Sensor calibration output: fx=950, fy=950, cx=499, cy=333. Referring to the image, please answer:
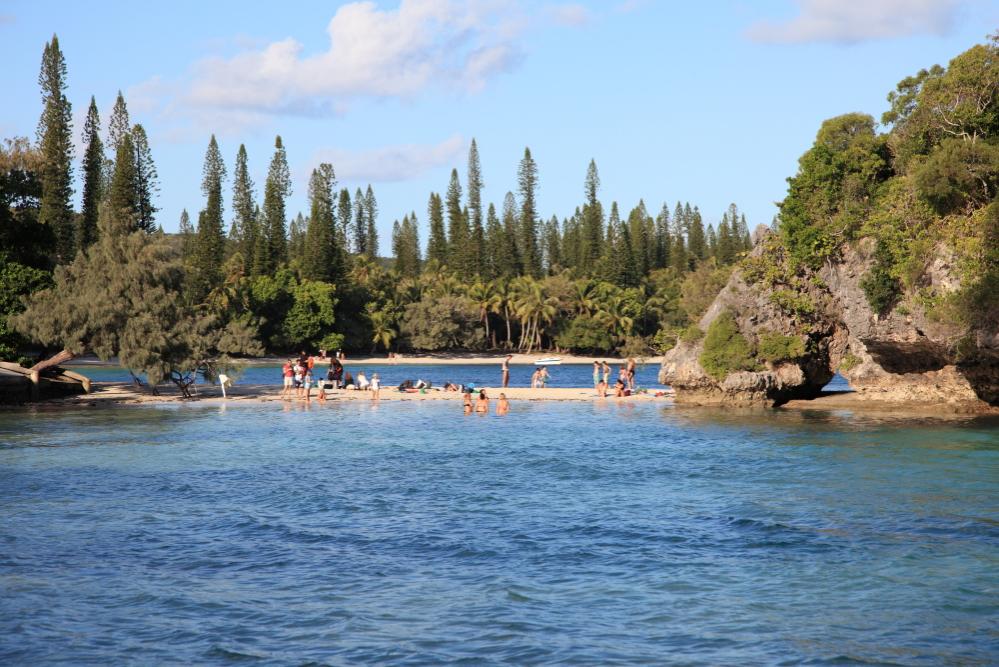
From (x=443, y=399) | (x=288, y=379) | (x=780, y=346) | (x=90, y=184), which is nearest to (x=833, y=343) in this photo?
(x=780, y=346)

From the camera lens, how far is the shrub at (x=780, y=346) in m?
37.3

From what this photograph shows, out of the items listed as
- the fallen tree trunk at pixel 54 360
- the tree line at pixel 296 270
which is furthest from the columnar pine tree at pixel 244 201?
the fallen tree trunk at pixel 54 360

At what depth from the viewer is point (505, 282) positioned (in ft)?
345

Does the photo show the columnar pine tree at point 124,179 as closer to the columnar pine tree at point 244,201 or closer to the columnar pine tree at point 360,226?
the columnar pine tree at point 244,201

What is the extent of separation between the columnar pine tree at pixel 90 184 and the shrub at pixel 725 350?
48709 millimetres

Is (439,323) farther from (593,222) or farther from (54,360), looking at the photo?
(54,360)

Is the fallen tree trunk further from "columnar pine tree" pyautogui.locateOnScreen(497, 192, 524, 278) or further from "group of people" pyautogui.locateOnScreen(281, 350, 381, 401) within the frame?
"columnar pine tree" pyautogui.locateOnScreen(497, 192, 524, 278)

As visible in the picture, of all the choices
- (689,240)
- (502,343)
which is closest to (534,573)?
(502,343)

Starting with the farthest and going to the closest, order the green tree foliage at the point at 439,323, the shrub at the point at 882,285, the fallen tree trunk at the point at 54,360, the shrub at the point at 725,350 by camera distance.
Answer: the green tree foliage at the point at 439,323 < the fallen tree trunk at the point at 54,360 < the shrub at the point at 725,350 < the shrub at the point at 882,285

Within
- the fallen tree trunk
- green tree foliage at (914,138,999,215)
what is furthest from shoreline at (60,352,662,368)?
green tree foliage at (914,138,999,215)

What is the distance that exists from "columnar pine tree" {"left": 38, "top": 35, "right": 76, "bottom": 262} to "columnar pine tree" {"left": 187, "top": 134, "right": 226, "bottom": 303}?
13.5 m

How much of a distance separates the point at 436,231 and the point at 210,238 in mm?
37991

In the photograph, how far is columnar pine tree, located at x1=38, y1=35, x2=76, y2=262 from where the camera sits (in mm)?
66375

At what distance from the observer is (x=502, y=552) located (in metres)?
15.1
